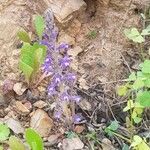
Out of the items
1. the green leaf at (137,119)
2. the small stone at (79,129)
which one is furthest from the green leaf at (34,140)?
the green leaf at (137,119)

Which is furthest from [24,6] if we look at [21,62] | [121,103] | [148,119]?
[148,119]

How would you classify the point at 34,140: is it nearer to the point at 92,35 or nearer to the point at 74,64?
the point at 74,64

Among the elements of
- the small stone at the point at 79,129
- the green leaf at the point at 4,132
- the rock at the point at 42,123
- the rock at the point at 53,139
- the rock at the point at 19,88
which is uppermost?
the rock at the point at 19,88

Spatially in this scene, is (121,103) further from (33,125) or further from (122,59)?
(33,125)

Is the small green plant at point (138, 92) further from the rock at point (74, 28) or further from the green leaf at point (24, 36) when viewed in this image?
the green leaf at point (24, 36)

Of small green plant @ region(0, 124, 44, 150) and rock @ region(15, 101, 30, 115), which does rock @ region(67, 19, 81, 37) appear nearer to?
rock @ region(15, 101, 30, 115)

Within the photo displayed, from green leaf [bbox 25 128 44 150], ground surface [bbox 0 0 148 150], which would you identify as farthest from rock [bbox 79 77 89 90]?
green leaf [bbox 25 128 44 150]
